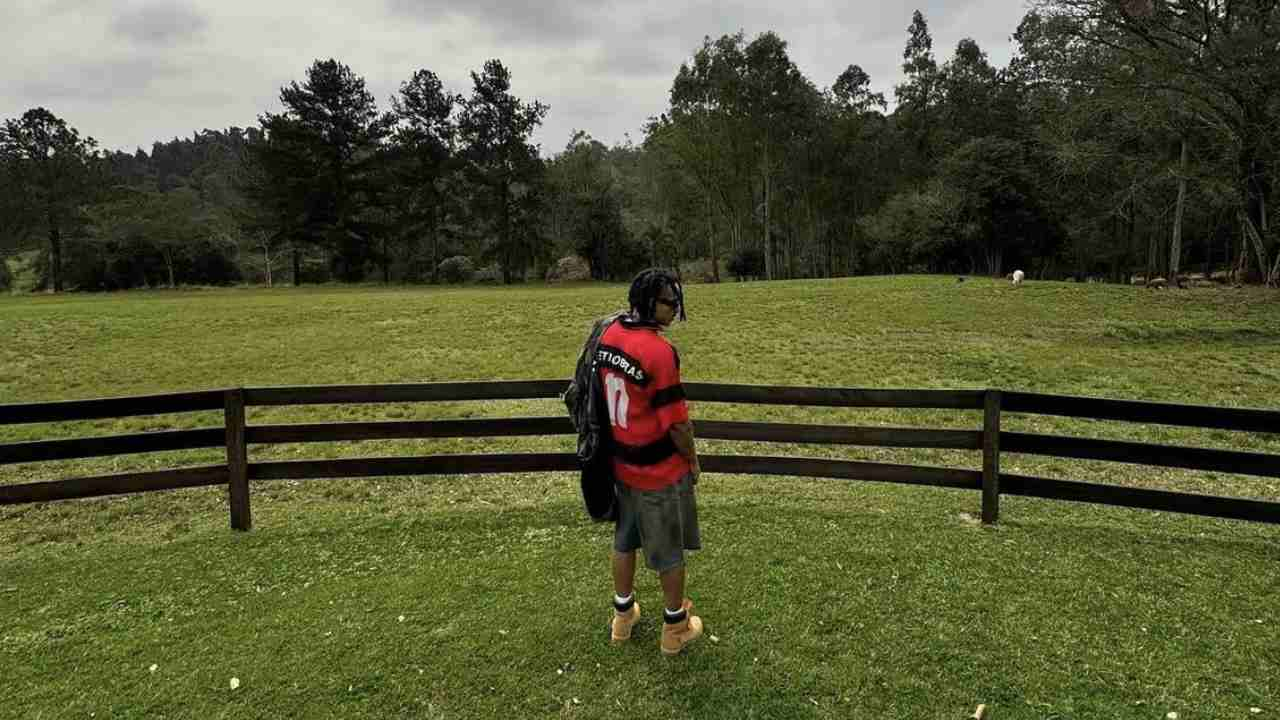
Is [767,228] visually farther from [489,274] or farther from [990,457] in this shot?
[990,457]

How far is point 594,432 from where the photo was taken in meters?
3.64

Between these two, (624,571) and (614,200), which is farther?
(614,200)

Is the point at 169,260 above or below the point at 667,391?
above

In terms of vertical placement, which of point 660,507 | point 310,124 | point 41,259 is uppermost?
point 310,124

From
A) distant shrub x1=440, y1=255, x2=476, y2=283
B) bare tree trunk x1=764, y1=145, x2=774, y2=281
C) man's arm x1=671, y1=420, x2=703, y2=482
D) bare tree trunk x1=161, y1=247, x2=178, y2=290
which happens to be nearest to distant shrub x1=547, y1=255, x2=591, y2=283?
distant shrub x1=440, y1=255, x2=476, y2=283

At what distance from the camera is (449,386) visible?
585 centimetres

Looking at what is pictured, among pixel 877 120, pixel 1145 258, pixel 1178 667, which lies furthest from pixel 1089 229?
pixel 1178 667

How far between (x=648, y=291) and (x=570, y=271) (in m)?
42.4

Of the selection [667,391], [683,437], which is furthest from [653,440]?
[667,391]

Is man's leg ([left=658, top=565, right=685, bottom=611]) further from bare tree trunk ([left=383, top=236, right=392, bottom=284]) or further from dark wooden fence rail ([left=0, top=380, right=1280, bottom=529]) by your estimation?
bare tree trunk ([left=383, top=236, right=392, bottom=284])

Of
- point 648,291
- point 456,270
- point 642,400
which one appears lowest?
point 642,400

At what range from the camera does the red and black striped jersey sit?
3.42m

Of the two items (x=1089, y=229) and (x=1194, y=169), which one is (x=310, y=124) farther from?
(x=1089, y=229)

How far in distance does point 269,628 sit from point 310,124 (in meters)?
45.5
